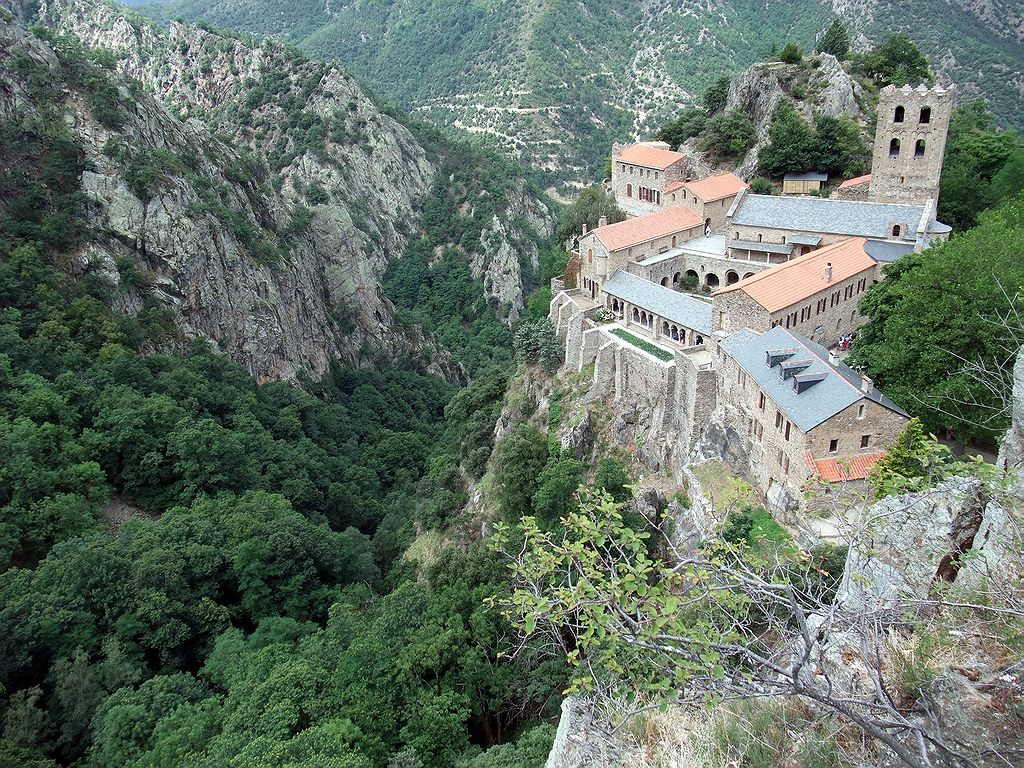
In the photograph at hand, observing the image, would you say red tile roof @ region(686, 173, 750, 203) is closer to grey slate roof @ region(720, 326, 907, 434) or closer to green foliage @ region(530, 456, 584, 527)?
grey slate roof @ region(720, 326, 907, 434)

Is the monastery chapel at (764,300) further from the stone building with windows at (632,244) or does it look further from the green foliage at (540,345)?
the green foliage at (540,345)

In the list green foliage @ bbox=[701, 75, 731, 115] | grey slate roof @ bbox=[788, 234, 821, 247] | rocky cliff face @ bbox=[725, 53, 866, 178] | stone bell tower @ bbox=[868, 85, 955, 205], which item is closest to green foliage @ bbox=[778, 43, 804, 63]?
rocky cliff face @ bbox=[725, 53, 866, 178]

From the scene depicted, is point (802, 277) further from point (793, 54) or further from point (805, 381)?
point (793, 54)

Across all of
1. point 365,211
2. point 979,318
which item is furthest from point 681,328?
point 365,211

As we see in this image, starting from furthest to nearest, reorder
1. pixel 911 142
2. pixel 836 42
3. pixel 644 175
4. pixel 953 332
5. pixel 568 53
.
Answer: pixel 568 53
pixel 836 42
pixel 644 175
pixel 911 142
pixel 953 332

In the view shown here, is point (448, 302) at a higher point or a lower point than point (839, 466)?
lower

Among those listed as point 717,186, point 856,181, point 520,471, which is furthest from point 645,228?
point 520,471

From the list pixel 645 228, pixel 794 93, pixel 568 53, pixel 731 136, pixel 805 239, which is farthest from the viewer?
pixel 568 53
